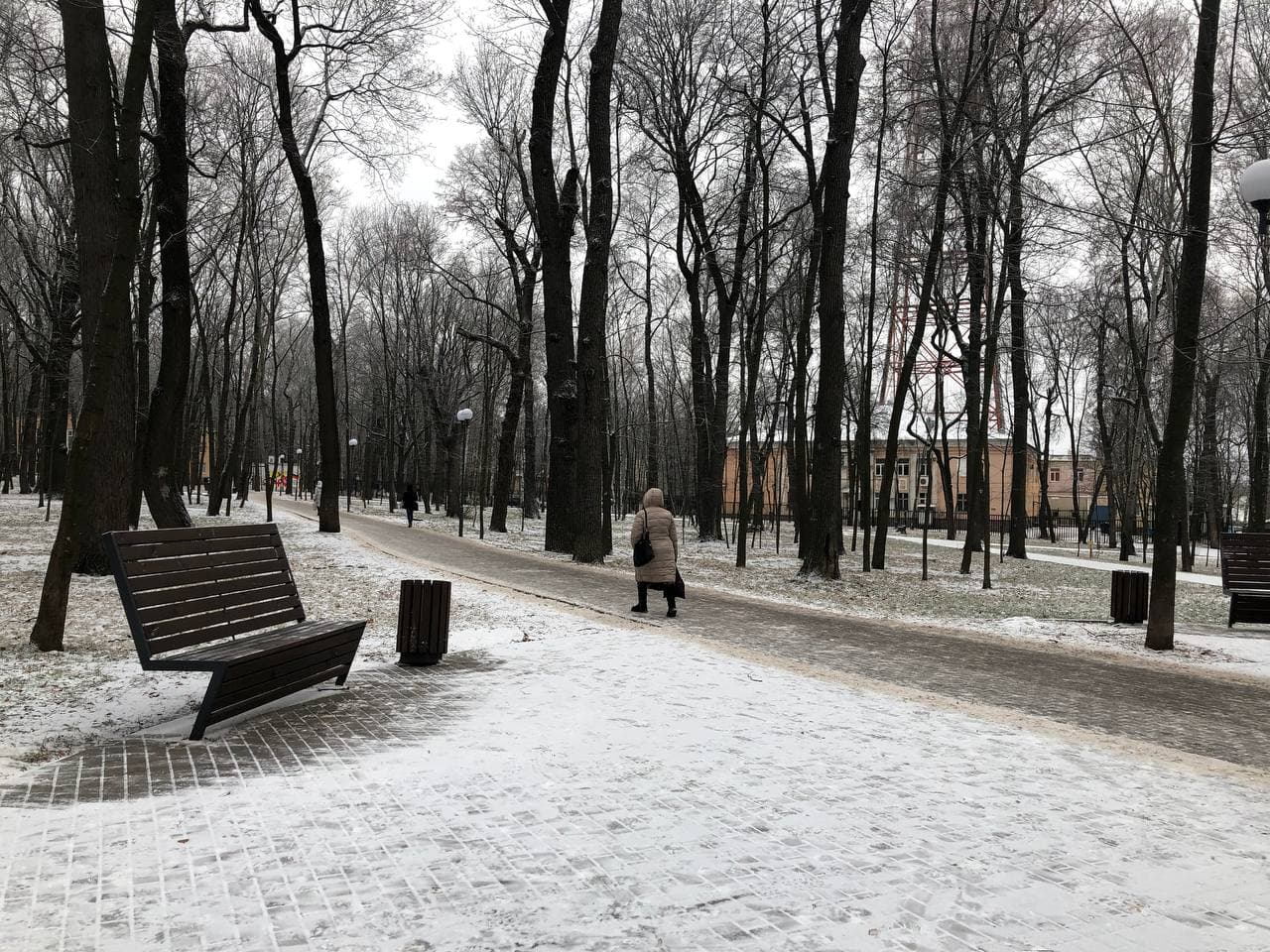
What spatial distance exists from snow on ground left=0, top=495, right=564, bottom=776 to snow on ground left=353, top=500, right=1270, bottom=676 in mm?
5432

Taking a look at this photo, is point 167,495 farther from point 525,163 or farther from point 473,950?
point 525,163

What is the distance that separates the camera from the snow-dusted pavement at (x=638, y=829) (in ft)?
9.55

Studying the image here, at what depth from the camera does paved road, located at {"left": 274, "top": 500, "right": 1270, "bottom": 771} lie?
6.10 meters

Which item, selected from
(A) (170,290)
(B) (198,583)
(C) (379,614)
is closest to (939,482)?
(A) (170,290)

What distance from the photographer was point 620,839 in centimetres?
362

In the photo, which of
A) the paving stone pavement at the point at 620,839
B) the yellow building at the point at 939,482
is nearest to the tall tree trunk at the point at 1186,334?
the paving stone pavement at the point at 620,839

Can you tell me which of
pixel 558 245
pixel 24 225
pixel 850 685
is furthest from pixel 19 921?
pixel 24 225

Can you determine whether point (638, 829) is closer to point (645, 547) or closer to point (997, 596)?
point (645, 547)

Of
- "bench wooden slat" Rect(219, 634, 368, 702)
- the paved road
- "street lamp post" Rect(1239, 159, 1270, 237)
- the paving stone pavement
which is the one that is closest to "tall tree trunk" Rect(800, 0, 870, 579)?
the paved road

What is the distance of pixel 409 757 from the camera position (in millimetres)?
4570

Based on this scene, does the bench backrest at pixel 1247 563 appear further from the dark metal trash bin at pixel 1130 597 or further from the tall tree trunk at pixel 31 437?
the tall tree trunk at pixel 31 437

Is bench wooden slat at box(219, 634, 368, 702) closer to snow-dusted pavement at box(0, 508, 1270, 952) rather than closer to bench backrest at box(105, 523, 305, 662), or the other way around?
snow-dusted pavement at box(0, 508, 1270, 952)

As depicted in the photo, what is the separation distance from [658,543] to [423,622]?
397 cm

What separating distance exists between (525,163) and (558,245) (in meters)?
14.8
